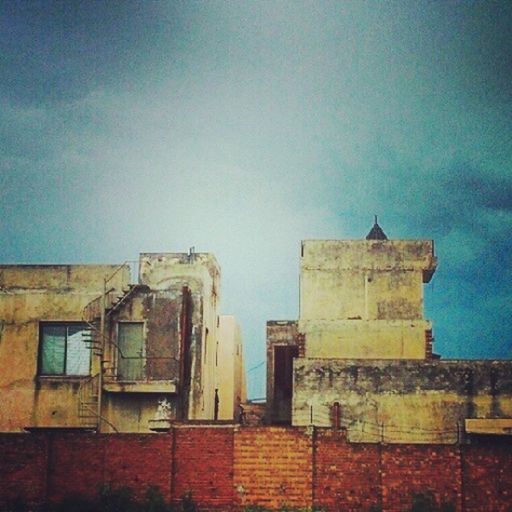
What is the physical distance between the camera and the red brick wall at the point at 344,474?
20062mm

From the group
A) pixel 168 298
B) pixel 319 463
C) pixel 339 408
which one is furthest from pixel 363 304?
pixel 319 463

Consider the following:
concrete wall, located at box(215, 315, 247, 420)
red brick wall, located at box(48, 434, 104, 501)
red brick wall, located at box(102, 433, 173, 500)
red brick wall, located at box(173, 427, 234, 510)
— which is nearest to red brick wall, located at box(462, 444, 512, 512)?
red brick wall, located at box(173, 427, 234, 510)

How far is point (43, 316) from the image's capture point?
27.5 m

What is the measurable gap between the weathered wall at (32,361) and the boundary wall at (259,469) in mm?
5960

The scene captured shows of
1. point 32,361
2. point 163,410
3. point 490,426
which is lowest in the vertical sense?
point 490,426

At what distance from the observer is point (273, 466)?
20.4 metres

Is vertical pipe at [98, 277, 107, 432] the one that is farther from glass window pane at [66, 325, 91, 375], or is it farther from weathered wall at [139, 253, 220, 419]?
weathered wall at [139, 253, 220, 419]

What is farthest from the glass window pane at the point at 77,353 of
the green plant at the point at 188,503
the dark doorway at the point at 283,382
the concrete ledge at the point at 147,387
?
the dark doorway at the point at 283,382

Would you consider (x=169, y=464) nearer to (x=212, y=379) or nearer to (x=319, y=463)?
(x=319, y=463)

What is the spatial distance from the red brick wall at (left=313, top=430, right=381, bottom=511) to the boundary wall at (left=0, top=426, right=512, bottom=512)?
25mm

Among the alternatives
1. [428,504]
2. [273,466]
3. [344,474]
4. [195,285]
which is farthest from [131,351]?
[428,504]

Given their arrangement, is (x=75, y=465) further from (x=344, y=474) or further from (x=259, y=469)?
(x=344, y=474)

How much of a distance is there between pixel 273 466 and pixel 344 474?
1.77 m

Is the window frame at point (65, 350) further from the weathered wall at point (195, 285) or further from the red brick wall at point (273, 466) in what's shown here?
the red brick wall at point (273, 466)
